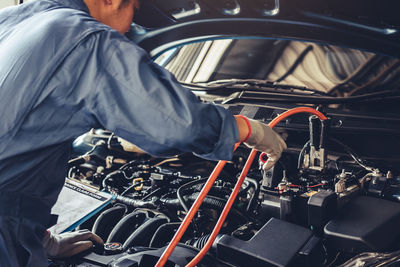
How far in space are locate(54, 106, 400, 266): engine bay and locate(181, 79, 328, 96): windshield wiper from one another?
0.13m

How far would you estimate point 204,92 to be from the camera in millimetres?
2029

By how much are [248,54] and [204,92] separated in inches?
12.0

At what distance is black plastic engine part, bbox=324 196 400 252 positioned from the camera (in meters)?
1.04

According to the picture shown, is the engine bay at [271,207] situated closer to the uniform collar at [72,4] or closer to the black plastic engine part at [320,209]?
the black plastic engine part at [320,209]

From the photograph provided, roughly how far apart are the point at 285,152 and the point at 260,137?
553mm

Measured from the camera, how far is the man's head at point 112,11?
1.08 meters

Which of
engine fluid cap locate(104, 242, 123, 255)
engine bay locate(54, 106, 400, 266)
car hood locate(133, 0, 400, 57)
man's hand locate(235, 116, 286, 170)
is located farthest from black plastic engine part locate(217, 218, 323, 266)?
car hood locate(133, 0, 400, 57)

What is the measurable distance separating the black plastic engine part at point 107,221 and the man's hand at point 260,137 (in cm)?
63

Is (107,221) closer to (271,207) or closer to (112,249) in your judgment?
(112,249)

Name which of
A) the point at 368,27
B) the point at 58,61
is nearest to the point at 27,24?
the point at 58,61

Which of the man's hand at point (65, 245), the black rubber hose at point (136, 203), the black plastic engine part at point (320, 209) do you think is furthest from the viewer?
the black rubber hose at point (136, 203)

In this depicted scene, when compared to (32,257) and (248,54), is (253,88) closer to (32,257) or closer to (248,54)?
(248,54)

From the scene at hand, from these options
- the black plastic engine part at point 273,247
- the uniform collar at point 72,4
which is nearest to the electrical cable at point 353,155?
the black plastic engine part at point 273,247

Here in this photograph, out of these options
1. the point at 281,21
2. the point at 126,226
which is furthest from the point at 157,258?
the point at 281,21
